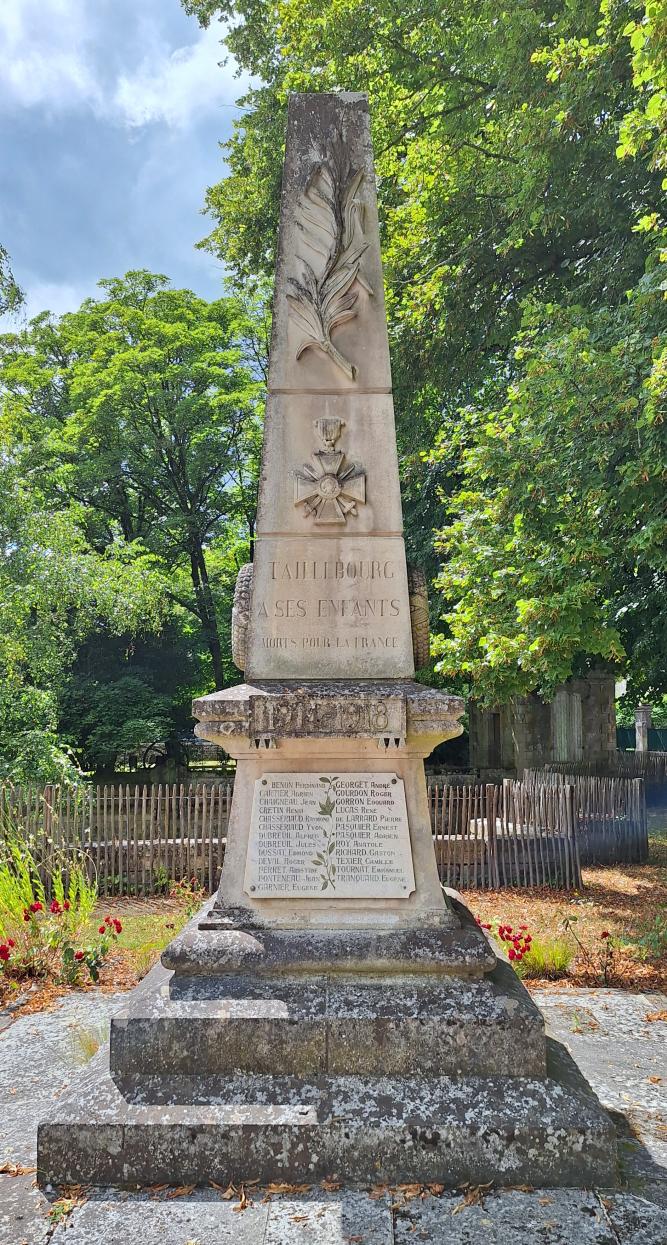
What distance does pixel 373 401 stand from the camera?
4.71 meters

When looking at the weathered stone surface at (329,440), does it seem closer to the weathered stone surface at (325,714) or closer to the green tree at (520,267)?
the weathered stone surface at (325,714)

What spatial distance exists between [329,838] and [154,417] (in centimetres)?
2142

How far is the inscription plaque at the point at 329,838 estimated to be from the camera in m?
4.08

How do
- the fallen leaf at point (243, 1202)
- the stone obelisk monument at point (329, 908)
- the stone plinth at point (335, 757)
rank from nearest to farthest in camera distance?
the fallen leaf at point (243, 1202) → the stone obelisk monument at point (329, 908) → the stone plinth at point (335, 757)

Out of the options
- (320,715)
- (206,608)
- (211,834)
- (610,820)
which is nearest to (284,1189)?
(320,715)

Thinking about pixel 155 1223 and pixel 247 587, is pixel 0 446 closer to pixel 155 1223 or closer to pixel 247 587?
pixel 247 587

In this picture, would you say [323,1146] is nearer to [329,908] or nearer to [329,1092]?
[329,1092]

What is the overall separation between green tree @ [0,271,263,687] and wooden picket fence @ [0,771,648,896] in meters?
11.5

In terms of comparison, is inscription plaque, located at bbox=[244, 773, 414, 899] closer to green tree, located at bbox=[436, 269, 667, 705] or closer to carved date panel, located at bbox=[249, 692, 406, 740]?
carved date panel, located at bbox=[249, 692, 406, 740]

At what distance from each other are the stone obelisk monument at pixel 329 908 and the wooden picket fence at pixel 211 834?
24.5 ft

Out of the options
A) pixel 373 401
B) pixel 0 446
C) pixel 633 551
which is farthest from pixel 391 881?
pixel 0 446

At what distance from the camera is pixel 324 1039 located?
3.57 m

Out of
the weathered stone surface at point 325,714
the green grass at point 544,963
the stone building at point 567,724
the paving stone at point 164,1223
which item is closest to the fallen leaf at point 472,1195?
the paving stone at point 164,1223

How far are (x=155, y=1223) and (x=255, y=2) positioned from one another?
16865 mm
